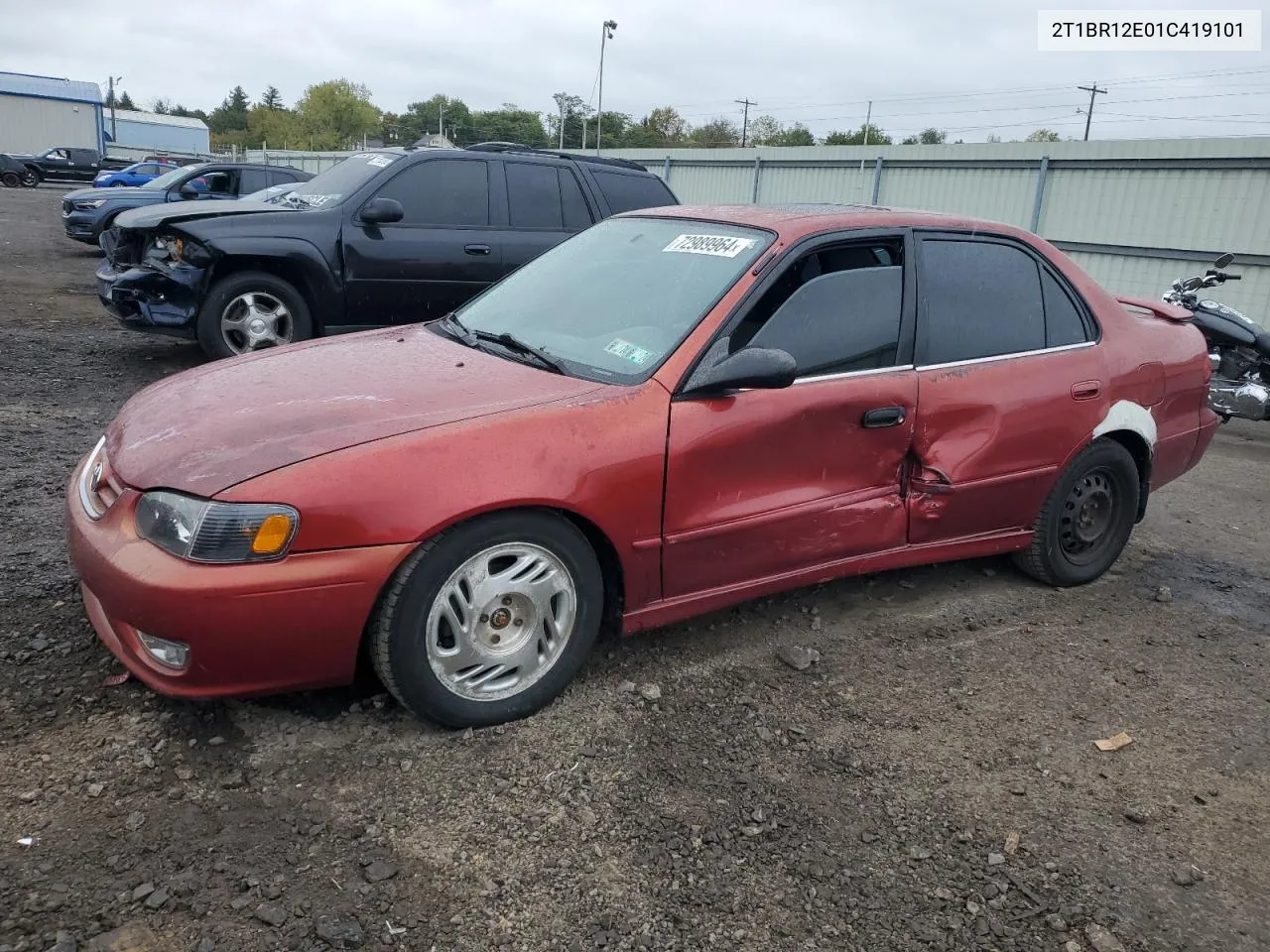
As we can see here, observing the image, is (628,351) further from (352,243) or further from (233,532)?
(352,243)

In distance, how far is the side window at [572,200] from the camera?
7926 millimetres

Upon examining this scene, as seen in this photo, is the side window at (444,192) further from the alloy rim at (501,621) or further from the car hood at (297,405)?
the alloy rim at (501,621)

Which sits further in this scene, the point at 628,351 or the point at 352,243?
the point at 352,243

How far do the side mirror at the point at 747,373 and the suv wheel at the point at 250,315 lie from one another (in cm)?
493

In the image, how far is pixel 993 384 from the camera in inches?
152

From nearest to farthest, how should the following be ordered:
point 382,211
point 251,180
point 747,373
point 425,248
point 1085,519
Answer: point 747,373 → point 1085,519 → point 382,211 → point 425,248 → point 251,180

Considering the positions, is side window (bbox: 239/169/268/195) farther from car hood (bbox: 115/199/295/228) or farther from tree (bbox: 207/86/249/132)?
tree (bbox: 207/86/249/132)

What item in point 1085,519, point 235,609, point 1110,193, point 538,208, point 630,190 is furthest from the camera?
point 1110,193

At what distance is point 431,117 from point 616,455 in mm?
112340

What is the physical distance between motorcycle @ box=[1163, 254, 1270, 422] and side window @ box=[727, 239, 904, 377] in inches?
196

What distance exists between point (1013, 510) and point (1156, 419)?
3.21 ft

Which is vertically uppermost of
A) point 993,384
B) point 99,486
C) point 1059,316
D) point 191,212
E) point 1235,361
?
point 191,212

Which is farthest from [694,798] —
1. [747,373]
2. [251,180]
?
[251,180]

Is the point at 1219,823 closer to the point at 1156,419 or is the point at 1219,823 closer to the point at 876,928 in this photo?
the point at 876,928
